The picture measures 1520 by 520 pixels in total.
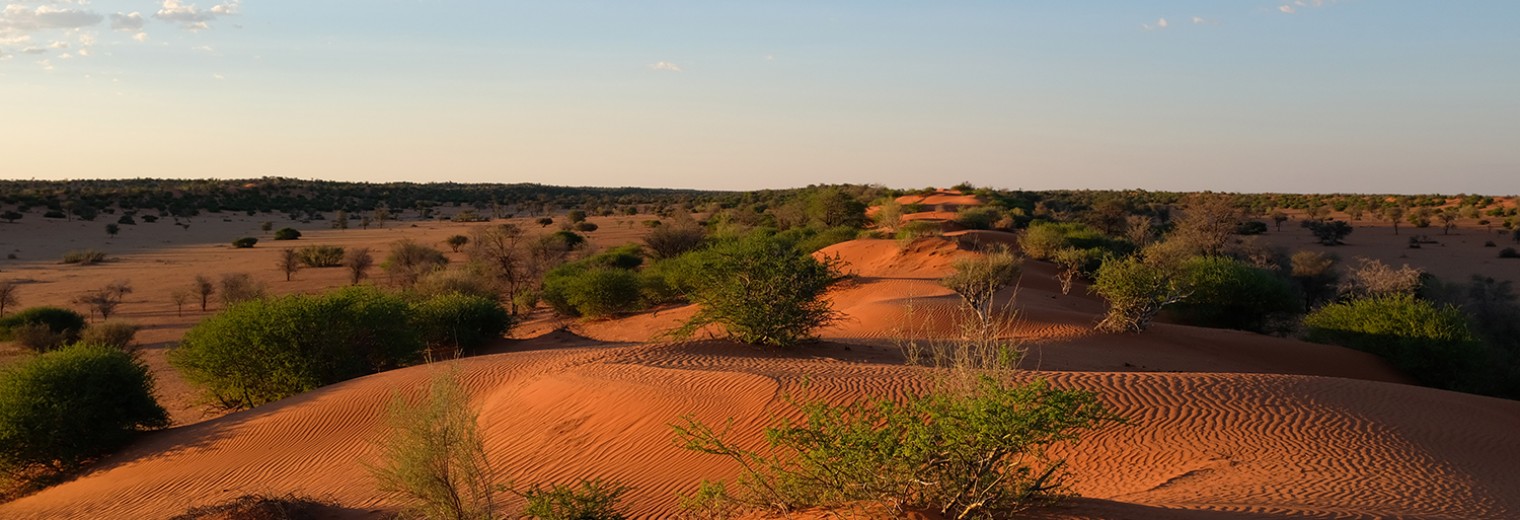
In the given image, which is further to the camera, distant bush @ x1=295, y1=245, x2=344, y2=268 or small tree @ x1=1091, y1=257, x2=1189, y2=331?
distant bush @ x1=295, y1=245, x2=344, y2=268

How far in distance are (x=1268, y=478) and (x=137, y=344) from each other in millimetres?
21372

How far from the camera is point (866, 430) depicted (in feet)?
21.2

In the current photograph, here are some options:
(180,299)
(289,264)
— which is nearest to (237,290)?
(180,299)

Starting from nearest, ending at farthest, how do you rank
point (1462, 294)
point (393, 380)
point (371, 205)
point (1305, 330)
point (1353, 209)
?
1. point (393, 380)
2. point (1305, 330)
3. point (1462, 294)
4. point (1353, 209)
5. point (371, 205)

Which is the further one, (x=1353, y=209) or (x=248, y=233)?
(x=1353, y=209)

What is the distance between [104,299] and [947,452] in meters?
26.1

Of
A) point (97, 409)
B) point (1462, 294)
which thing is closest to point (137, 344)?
point (97, 409)

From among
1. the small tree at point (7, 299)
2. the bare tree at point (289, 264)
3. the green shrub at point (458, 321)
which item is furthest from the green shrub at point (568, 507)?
the bare tree at point (289, 264)

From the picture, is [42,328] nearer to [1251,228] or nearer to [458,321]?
[458,321]

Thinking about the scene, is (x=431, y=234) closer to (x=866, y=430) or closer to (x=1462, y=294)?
(x=1462, y=294)

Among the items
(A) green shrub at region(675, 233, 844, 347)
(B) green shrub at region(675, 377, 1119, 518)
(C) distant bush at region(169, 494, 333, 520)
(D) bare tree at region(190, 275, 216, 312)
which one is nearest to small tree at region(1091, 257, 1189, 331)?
(A) green shrub at region(675, 233, 844, 347)

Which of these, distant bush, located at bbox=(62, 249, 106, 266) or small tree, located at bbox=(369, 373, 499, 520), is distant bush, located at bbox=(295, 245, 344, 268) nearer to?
distant bush, located at bbox=(62, 249, 106, 266)

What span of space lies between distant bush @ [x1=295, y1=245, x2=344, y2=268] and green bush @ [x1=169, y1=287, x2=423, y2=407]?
2098 centimetres

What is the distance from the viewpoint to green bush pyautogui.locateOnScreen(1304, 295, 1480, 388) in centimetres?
1733
